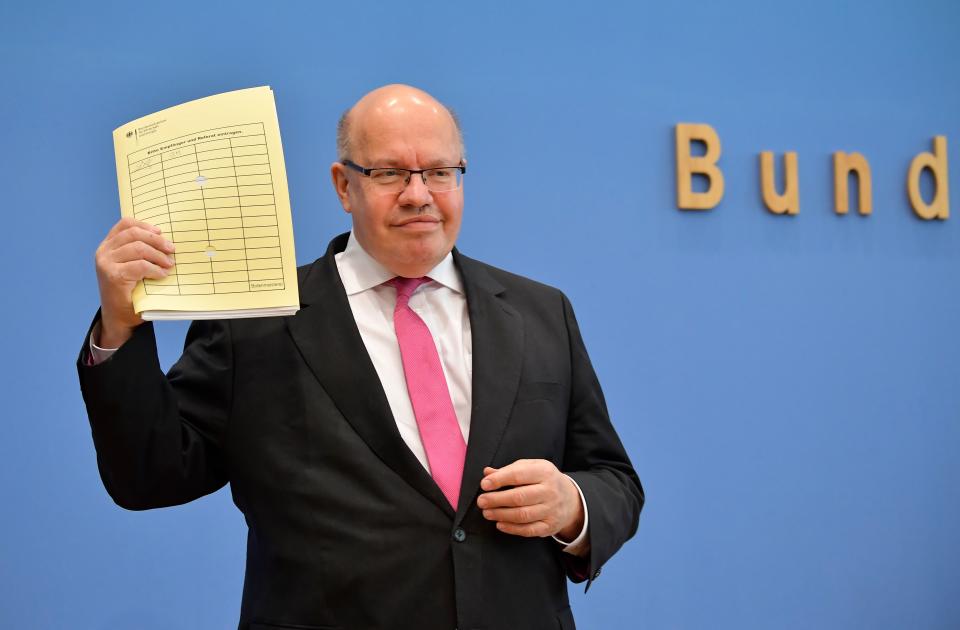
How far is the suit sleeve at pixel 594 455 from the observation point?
4.79 ft

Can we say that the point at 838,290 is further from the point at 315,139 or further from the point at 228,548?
the point at 228,548

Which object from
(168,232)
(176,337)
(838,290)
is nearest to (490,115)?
(176,337)

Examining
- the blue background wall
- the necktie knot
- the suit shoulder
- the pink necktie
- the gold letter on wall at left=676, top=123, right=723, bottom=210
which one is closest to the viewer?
the pink necktie

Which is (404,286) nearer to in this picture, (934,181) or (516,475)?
(516,475)

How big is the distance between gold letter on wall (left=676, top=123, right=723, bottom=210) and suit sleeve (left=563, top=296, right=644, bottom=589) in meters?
1.16

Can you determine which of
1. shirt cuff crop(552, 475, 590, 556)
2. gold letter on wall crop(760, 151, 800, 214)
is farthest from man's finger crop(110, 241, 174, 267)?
gold letter on wall crop(760, 151, 800, 214)

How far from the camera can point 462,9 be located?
8.21ft

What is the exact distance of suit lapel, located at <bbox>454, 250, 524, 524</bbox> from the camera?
1359 millimetres

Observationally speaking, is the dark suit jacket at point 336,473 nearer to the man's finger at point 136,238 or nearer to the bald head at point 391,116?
the man's finger at point 136,238

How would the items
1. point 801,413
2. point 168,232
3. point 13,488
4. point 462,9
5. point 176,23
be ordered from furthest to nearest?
point 801,413
point 462,9
point 176,23
point 13,488
point 168,232

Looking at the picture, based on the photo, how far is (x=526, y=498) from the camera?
50.7 inches

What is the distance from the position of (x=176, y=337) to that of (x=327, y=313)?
92 centimetres

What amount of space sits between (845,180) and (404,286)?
1.87 meters

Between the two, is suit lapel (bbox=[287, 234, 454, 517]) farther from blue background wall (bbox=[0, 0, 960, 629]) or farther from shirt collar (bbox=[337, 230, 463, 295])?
blue background wall (bbox=[0, 0, 960, 629])
